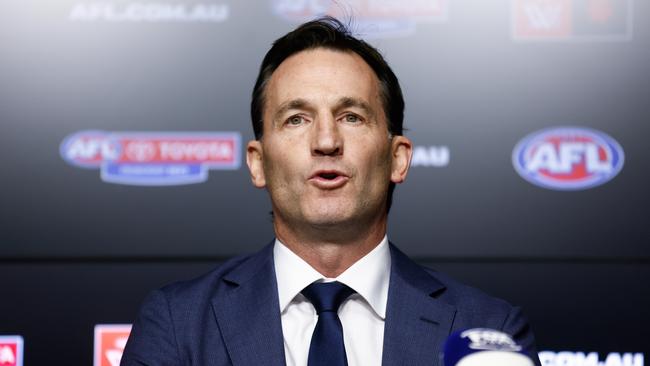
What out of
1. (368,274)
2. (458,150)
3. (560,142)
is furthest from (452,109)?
(368,274)

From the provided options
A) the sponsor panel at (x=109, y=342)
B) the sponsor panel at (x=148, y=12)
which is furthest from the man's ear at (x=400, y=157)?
the sponsor panel at (x=109, y=342)

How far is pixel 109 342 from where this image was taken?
8.41ft

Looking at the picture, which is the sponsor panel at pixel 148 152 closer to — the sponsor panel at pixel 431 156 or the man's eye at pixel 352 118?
the sponsor panel at pixel 431 156

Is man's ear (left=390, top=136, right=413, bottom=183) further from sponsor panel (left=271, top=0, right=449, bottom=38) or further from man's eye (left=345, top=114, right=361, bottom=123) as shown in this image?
sponsor panel (left=271, top=0, right=449, bottom=38)

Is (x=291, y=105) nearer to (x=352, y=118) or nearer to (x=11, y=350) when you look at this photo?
(x=352, y=118)

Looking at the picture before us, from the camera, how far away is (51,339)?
8.45 ft

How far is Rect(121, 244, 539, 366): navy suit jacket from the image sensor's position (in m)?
1.79

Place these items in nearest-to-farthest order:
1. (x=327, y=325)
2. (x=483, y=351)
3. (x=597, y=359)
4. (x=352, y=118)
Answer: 1. (x=483, y=351)
2. (x=327, y=325)
3. (x=352, y=118)
4. (x=597, y=359)

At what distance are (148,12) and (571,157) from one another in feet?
3.60

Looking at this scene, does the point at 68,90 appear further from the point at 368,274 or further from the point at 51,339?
the point at 368,274

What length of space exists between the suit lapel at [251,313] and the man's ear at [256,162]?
0.14 meters

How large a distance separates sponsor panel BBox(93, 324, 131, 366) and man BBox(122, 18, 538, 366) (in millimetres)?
676

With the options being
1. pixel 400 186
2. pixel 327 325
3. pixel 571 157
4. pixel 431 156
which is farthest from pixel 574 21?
pixel 327 325

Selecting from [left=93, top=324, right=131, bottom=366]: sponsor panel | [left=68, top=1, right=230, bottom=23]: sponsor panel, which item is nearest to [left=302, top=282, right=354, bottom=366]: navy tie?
[left=93, top=324, right=131, bottom=366]: sponsor panel
